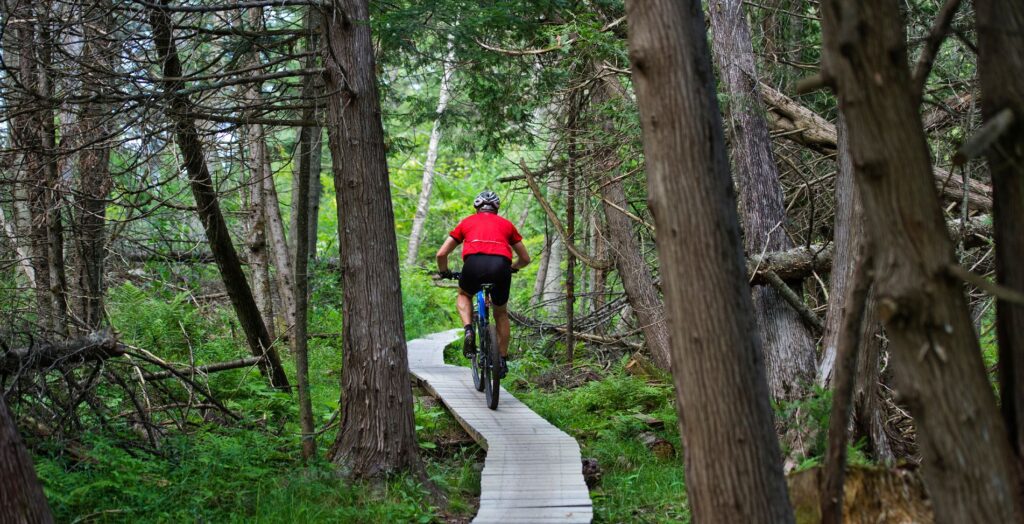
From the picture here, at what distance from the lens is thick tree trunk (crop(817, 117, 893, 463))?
Answer: 6.51 metres

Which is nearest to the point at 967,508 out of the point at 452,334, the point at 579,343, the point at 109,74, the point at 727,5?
the point at 109,74

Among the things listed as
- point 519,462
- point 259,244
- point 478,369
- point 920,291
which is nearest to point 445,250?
point 478,369


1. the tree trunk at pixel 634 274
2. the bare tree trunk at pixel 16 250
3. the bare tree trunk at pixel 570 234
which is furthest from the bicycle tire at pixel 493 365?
the bare tree trunk at pixel 16 250

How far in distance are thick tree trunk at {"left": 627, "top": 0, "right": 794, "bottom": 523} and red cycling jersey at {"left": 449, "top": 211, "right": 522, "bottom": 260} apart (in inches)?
216

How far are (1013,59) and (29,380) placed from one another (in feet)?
21.7

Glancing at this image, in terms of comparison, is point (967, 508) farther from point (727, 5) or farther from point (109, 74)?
point (727, 5)

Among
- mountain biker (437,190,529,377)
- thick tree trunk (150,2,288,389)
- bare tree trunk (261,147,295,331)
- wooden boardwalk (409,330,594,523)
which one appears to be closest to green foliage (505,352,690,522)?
wooden boardwalk (409,330,594,523)

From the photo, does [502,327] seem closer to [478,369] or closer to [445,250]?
[478,369]

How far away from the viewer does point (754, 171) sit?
27.4 feet

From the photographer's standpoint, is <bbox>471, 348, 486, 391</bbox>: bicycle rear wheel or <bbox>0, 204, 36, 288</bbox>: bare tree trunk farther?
<bbox>471, 348, 486, 391</bbox>: bicycle rear wheel

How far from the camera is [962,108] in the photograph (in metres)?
8.45

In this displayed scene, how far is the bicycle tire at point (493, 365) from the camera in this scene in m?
9.07

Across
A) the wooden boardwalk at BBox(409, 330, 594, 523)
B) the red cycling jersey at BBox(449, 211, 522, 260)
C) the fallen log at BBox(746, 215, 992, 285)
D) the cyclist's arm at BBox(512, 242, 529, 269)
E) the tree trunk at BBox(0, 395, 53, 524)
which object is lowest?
the wooden boardwalk at BBox(409, 330, 594, 523)

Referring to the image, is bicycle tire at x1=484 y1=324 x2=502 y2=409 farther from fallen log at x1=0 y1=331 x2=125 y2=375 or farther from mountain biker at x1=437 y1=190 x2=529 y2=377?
fallen log at x1=0 y1=331 x2=125 y2=375
